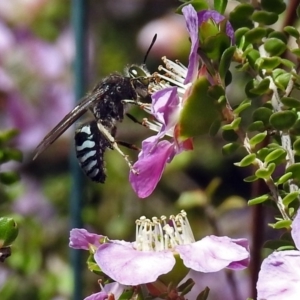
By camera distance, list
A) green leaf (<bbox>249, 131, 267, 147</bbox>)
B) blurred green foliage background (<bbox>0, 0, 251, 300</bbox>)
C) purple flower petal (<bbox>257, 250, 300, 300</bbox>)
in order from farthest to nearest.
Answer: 1. blurred green foliage background (<bbox>0, 0, 251, 300</bbox>)
2. green leaf (<bbox>249, 131, 267, 147</bbox>)
3. purple flower petal (<bbox>257, 250, 300, 300</bbox>)

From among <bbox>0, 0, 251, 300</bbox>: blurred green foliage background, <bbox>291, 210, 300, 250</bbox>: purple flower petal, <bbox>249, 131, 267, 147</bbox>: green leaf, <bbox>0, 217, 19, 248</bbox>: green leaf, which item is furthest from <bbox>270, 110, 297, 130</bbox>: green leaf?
<bbox>0, 0, 251, 300</bbox>: blurred green foliage background

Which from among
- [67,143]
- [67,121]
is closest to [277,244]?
[67,121]

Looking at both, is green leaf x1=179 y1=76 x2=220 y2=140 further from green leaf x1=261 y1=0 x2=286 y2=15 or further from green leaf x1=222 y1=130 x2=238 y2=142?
green leaf x1=261 y1=0 x2=286 y2=15

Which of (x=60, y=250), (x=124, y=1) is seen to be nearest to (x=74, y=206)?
(x=60, y=250)

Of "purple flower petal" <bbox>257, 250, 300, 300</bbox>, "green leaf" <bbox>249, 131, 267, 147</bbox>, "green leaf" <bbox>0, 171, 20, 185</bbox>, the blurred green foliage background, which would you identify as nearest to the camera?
"purple flower petal" <bbox>257, 250, 300, 300</bbox>

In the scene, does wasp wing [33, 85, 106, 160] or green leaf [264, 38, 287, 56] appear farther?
wasp wing [33, 85, 106, 160]

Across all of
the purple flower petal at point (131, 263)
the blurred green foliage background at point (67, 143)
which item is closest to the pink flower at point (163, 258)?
the purple flower petal at point (131, 263)

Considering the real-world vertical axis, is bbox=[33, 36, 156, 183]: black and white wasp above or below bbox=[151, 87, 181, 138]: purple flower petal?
below

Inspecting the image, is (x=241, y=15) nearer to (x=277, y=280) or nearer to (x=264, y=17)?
(x=264, y=17)
